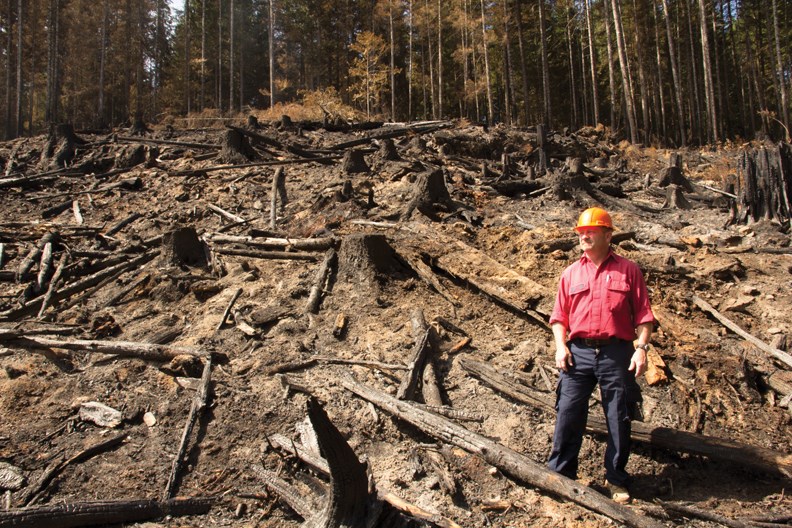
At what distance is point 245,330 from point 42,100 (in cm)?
5177

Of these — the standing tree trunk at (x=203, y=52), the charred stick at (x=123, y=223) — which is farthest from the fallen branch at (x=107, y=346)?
the standing tree trunk at (x=203, y=52)

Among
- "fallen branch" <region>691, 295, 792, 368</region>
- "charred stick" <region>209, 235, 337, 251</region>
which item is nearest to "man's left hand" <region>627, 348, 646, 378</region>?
"fallen branch" <region>691, 295, 792, 368</region>

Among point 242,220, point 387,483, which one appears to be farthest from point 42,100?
point 387,483

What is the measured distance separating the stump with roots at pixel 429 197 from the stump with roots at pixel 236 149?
568 centimetres

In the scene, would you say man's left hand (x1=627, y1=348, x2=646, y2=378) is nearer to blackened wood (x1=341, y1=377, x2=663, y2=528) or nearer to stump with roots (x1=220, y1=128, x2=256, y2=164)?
blackened wood (x1=341, y1=377, x2=663, y2=528)

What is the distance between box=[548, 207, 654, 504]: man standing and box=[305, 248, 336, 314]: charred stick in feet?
9.69

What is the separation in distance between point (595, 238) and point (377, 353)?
245cm

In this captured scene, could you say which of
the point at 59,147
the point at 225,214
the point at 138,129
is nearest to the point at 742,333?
the point at 225,214

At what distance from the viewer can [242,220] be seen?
906 centimetres

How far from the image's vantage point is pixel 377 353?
5.05 m

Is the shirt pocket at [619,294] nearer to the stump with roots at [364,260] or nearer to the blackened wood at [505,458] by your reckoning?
the blackened wood at [505,458]

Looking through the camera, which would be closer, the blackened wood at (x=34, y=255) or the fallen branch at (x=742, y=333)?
the fallen branch at (x=742, y=333)

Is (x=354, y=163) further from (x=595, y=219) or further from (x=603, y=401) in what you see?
(x=603, y=401)

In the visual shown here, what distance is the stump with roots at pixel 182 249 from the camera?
698 centimetres
